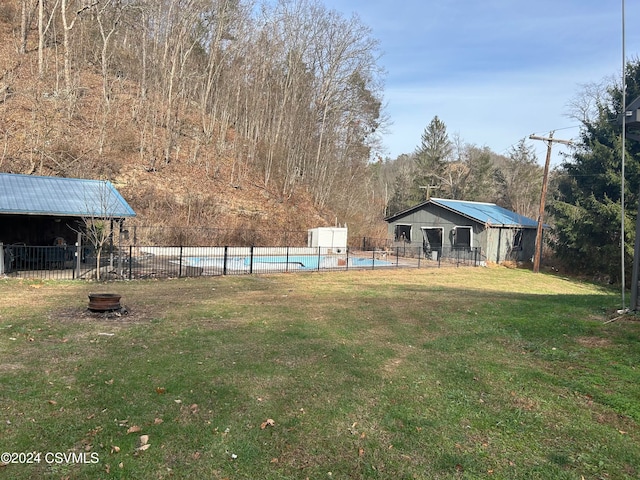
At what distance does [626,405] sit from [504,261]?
27.4 metres

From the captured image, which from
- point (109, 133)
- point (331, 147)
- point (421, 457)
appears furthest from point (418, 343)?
point (331, 147)

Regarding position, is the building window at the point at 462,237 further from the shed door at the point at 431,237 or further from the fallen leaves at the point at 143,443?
the fallen leaves at the point at 143,443

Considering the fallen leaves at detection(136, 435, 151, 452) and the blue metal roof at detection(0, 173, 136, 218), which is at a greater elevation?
the blue metal roof at detection(0, 173, 136, 218)

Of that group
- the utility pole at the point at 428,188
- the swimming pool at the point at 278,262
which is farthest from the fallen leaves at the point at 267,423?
the utility pole at the point at 428,188

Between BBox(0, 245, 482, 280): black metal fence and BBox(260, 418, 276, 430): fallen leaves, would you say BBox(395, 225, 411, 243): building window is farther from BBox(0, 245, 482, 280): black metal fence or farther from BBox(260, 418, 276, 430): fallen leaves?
BBox(260, 418, 276, 430): fallen leaves

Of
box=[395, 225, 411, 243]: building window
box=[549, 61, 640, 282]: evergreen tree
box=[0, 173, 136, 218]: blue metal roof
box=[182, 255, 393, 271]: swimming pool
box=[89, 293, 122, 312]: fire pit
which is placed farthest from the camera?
box=[395, 225, 411, 243]: building window

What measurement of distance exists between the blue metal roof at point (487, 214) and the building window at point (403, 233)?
3.51 metres

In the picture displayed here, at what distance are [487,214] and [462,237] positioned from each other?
8.54ft

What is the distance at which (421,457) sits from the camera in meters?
3.54

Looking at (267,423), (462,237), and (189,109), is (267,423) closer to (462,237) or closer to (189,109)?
(462,237)

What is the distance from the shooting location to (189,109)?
37844 mm

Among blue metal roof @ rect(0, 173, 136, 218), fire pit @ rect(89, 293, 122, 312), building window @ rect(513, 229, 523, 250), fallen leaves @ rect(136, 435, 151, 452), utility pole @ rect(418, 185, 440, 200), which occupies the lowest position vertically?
fallen leaves @ rect(136, 435, 151, 452)

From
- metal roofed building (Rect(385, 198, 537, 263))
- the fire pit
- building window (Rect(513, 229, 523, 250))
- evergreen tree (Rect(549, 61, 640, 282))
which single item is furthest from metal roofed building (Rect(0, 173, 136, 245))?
building window (Rect(513, 229, 523, 250))

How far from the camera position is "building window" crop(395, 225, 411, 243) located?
111ft
